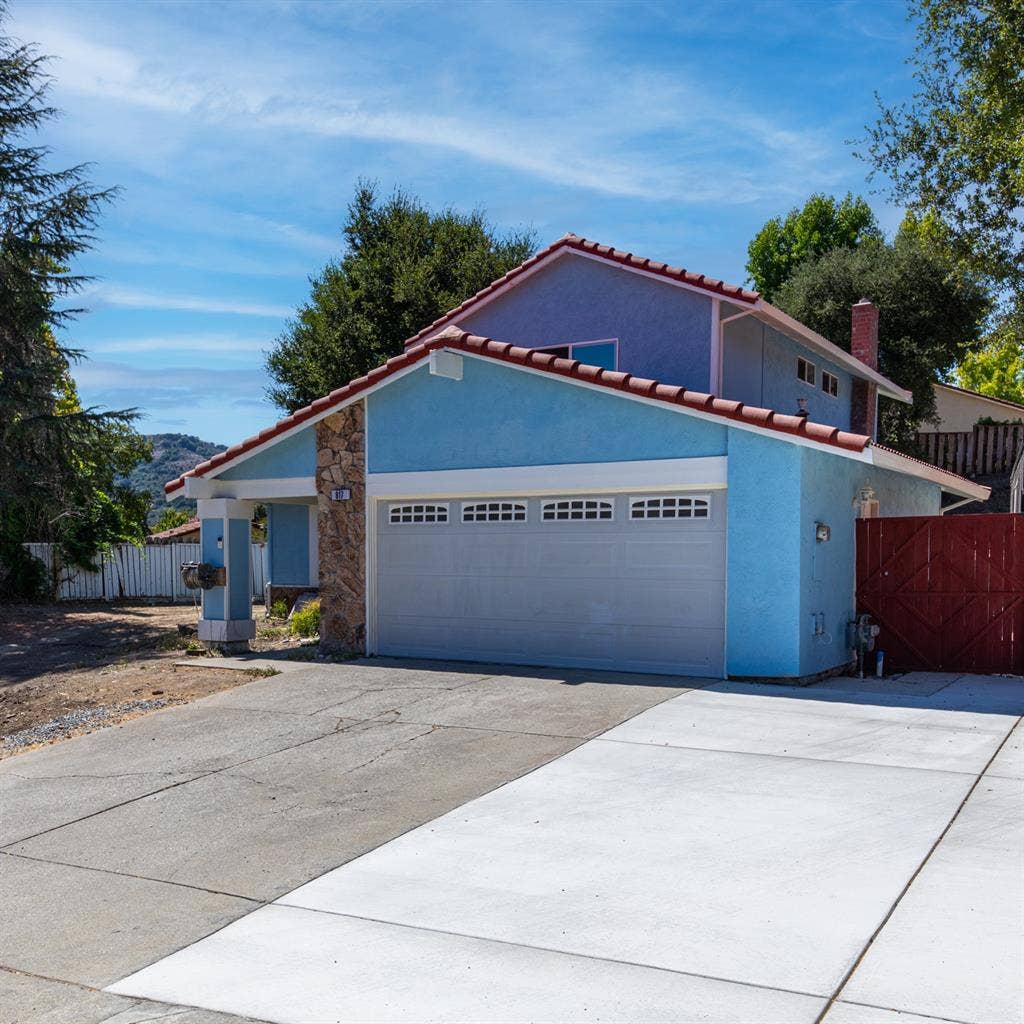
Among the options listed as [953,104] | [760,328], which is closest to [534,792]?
[760,328]

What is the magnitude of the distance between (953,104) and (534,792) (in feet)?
58.1

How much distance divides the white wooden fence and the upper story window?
1374cm

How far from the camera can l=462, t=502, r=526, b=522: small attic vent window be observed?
46.1ft

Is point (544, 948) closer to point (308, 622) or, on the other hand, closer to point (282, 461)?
point (282, 461)

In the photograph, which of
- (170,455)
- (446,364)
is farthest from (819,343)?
(170,455)

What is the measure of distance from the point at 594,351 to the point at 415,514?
4366mm

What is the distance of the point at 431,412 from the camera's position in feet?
48.1

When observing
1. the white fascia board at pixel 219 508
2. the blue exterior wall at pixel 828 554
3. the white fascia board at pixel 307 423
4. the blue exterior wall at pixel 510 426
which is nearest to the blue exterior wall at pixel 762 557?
the blue exterior wall at pixel 828 554

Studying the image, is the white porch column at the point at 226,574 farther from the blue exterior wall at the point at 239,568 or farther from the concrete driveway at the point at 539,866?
the concrete driveway at the point at 539,866

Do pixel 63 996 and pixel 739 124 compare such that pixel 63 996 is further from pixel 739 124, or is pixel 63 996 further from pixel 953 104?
pixel 953 104

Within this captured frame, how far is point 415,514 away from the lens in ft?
49.1

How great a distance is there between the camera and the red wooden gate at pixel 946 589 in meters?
13.5

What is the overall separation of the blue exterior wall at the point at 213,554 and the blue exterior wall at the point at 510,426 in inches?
118


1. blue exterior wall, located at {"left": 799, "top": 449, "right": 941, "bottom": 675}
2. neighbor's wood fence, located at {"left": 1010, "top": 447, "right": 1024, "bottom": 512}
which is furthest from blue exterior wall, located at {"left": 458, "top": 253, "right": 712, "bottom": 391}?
neighbor's wood fence, located at {"left": 1010, "top": 447, "right": 1024, "bottom": 512}
